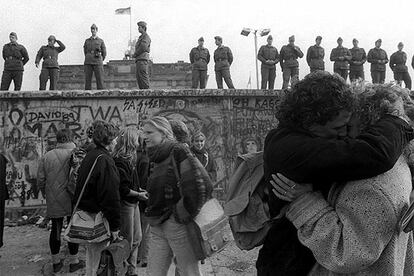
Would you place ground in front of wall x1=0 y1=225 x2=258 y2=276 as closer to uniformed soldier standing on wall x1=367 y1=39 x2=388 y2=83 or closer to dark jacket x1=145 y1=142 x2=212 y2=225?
dark jacket x1=145 y1=142 x2=212 y2=225

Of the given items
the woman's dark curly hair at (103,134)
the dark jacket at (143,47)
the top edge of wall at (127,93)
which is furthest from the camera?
the dark jacket at (143,47)

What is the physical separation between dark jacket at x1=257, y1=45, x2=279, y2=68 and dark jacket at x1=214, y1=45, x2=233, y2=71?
942mm

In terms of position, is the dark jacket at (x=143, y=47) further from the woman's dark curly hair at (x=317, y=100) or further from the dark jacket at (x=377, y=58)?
the woman's dark curly hair at (x=317, y=100)

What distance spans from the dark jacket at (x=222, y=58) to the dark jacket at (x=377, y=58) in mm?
4782

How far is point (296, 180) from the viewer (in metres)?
1.62

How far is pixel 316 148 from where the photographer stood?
154 centimetres

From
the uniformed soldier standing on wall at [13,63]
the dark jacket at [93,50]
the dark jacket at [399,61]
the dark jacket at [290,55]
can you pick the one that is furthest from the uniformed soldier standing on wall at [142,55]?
the dark jacket at [399,61]

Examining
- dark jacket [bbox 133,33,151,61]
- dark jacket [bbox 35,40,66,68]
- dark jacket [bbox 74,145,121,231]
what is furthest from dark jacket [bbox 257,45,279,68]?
dark jacket [bbox 74,145,121,231]

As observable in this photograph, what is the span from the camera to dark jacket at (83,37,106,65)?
11570 mm

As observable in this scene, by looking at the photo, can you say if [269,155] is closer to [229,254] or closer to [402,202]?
[402,202]

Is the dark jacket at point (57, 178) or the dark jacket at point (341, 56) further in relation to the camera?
the dark jacket at point (341, 56)

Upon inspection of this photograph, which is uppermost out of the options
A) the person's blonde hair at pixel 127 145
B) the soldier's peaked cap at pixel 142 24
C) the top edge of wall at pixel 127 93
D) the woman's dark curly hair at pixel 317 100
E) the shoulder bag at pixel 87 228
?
the soldier's peaked cap at pixel 142 24

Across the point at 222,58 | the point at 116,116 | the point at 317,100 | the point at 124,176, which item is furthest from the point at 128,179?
the point at 222,58

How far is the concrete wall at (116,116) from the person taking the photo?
9414mm
